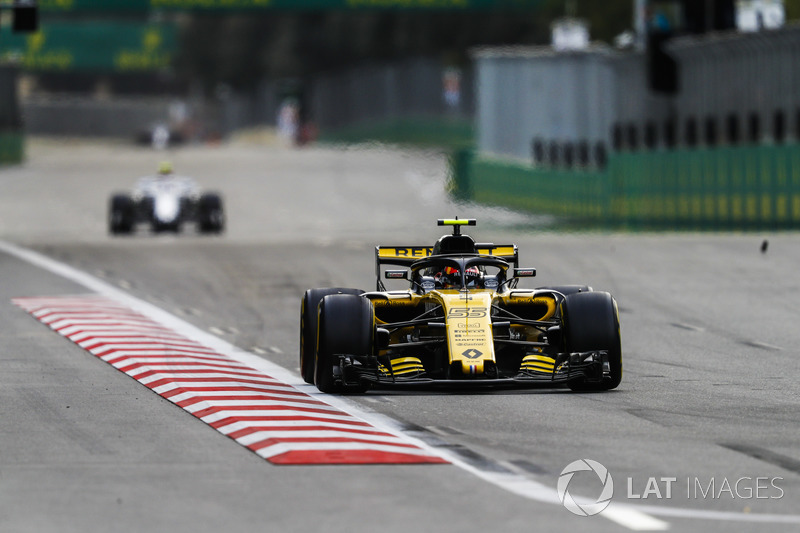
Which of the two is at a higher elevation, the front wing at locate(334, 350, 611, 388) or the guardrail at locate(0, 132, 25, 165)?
the front wing at locate(334, 350, 611, 388)

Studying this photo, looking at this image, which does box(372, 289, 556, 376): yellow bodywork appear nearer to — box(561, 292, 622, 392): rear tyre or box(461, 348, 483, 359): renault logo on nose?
box(461, 348, 483, 359): renault logo on nose

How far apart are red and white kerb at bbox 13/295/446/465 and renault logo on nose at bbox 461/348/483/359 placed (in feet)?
3.87

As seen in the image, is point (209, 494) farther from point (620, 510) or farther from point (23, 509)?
point (620, 510)

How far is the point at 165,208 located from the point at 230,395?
24182 mm

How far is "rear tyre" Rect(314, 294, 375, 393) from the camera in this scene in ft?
46.0

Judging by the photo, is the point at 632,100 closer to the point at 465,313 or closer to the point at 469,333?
the point at 465,313

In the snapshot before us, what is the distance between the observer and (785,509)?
9219 mm

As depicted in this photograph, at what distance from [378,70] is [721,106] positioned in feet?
175

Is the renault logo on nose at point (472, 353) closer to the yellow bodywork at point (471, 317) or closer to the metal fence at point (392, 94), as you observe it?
the yellow bodywork at point (471, 317)

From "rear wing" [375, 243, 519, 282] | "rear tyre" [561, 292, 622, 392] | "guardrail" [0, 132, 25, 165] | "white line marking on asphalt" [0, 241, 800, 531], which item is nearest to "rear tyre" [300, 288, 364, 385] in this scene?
"white line marking on asphalt" [0, 241, 800, 531]

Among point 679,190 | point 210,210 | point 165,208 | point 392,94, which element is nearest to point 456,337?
point 165,208

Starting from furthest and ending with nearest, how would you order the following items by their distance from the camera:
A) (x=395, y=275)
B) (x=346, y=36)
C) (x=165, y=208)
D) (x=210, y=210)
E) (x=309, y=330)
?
(x=346, y=36)
(x=210, y=210)
(x=165, y=208)
(x=395, y=275)
(x=309, y=330)

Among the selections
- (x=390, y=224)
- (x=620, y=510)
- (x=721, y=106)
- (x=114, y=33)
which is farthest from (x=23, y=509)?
(x=114, y=33)

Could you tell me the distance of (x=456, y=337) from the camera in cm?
1398
